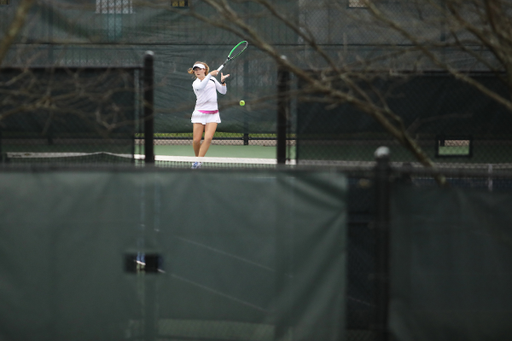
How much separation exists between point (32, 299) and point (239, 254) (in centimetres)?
127

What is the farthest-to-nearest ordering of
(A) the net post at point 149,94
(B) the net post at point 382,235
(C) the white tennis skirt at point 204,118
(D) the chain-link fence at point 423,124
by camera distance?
(C) the white tennis skirt at point 204,118 < (D) the chain-link fence at point 423,124 < (A) the net post at point 149,94 < (B) the net post at point 382,235

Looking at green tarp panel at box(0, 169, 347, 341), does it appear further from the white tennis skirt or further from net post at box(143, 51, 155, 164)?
the white tennis skirt

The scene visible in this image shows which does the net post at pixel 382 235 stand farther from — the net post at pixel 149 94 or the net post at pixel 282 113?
the net post at pixel 149 94

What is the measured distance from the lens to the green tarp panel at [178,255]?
3.84 m

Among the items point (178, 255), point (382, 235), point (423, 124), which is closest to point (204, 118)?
point (423, 124)

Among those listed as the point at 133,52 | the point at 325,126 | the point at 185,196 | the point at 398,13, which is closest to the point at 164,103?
the point at 133,52

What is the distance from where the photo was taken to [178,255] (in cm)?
387

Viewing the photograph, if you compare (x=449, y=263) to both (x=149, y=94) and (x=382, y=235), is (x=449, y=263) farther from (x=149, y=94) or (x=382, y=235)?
(x=149, y=94)

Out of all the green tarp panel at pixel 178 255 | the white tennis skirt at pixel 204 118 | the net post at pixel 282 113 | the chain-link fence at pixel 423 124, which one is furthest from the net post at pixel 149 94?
the white tennis skirt at pixel 204 118

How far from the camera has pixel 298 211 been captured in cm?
387

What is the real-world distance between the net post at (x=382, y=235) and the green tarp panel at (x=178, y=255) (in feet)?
0.70

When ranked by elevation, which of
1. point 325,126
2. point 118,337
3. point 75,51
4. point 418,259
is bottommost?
point 118,337

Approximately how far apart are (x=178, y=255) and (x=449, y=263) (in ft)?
5.36

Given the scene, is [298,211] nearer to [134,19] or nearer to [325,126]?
[325,126]
